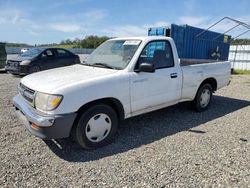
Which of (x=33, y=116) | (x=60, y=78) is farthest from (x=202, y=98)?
(x=33, y=116)

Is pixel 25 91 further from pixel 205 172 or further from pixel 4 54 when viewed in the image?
pixel 4 54

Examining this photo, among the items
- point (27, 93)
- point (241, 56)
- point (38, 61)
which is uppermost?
point (27, 93)

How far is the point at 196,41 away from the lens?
14.9m

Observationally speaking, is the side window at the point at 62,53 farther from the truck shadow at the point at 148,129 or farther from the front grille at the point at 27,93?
the front grille at the point at 27,93

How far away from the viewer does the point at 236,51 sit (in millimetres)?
21844

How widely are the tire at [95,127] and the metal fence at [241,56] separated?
1995 centimetres

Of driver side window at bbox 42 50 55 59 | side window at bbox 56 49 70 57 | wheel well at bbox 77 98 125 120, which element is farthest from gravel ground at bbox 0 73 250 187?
side window at bbox 56 49 70 57

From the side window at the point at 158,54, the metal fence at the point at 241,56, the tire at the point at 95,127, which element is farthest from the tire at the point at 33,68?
the metal fence at the point at 241,56

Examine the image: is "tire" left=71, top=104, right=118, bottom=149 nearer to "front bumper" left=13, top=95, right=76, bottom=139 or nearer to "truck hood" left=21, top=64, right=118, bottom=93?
"front bumper" left=13, top=95, right=76, bottom=139

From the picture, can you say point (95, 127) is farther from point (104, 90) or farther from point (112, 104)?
point (104, 90)

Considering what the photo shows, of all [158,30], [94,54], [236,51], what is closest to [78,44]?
[236,51]

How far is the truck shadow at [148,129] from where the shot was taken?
4016 mm

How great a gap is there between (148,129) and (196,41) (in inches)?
440

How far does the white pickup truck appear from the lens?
3.64 metres
